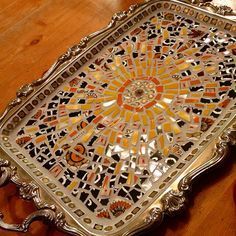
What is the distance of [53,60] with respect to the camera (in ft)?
3.45

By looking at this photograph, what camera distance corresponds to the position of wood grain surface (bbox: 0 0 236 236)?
0.69 meters

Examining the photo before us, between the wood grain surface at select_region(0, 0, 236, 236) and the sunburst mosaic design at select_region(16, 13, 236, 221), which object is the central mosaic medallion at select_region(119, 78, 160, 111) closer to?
the sunburst mosaic design at select_region(16, 13, 236, 221)

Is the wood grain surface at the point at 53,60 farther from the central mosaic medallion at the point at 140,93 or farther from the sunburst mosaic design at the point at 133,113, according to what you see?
the central mosaic medallion at the point at 140,93

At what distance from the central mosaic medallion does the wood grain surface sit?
206 mm

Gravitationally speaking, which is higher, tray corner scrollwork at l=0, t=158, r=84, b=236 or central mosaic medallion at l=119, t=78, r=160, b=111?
central mosaic medallion at l=119, t=78, r=160, b=111

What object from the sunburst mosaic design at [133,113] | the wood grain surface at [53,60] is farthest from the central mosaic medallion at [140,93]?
the wood grain surface at [53,60]

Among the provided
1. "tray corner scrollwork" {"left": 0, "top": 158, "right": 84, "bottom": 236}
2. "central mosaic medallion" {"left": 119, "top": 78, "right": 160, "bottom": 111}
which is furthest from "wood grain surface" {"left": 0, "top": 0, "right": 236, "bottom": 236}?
"central mosaic medallion" {"left": 119, "top": 78, "right": 160, "bottom": 111}

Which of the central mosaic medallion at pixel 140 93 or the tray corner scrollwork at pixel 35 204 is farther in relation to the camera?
the central mosaic medallion at pixel 140 93

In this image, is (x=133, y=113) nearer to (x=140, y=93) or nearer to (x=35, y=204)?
(x=140, y=93)

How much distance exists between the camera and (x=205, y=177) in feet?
2.36

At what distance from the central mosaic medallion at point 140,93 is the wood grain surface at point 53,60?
206mm

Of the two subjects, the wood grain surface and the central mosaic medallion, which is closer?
the wood grain surface

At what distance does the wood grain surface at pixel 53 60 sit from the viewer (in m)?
0.69

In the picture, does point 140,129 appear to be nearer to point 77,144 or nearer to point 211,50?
point 77,144
